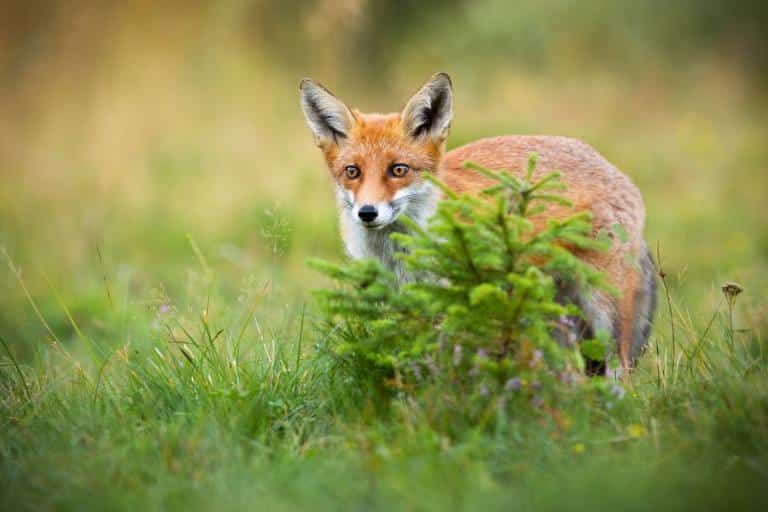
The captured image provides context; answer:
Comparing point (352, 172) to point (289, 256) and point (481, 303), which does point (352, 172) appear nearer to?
point (481, 303)

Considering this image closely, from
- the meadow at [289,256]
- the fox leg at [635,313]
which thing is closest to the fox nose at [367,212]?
the meadow at [289,256]

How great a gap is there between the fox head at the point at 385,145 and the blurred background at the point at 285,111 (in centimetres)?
311

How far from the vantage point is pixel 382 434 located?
396 centimetres

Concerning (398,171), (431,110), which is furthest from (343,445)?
(431,110)

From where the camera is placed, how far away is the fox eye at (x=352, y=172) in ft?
18.5

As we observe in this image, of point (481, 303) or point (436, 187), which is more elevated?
point (436, 187)

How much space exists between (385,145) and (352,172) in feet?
0.96

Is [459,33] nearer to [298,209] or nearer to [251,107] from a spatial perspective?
[251,107]

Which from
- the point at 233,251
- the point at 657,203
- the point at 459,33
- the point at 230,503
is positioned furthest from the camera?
the point at 459,33

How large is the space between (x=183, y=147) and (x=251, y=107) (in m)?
1.23

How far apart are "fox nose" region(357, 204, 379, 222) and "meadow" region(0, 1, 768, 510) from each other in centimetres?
51

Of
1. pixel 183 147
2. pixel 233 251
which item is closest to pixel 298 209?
pixel 233 251

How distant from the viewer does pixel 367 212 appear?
5270 mm

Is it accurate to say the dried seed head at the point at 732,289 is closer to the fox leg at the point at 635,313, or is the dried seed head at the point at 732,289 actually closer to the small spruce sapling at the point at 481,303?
the fox leg at the point at 635,313
